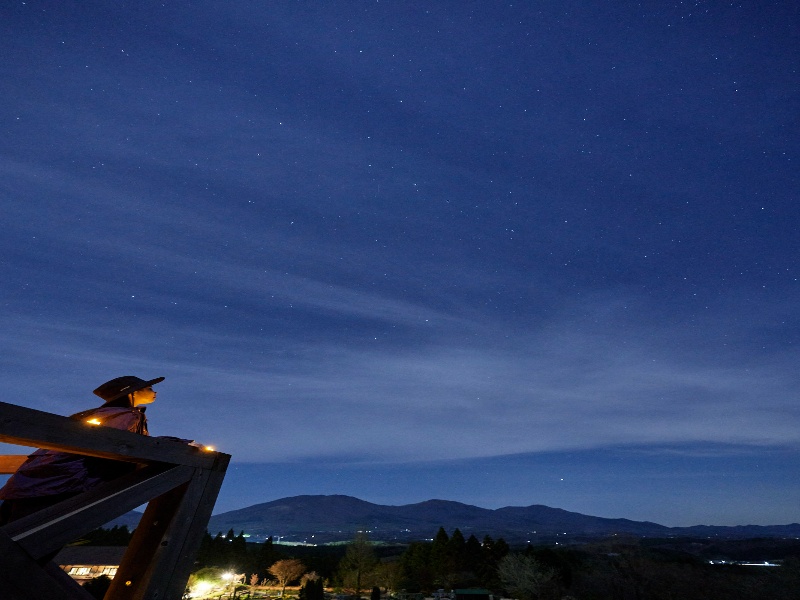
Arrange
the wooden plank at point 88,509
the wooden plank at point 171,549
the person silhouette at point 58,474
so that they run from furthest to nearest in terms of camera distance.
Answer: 1. the wooden plank at point 171,549
2. the person silhouette at point 58,474
3. the wooden plank at point 88,509

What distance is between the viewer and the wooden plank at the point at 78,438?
1932mm

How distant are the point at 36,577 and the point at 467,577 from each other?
6040 cm

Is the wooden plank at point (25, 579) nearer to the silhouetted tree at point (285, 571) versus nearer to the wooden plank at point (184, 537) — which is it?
the wooden plank at point (184, 537)

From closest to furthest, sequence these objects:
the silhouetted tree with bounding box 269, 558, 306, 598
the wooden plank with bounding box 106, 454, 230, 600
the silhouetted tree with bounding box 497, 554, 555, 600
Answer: the wooden plank with bounding box 106, 454, 230, 600
the silhouetted tree with bounding box 497, 554, 555, 600
the silhouetted tree with bounding box 269, 558, 306, 598

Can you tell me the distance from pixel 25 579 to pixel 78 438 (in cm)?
59

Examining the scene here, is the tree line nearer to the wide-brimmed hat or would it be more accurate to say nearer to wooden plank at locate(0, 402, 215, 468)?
the wide-brimmed hat

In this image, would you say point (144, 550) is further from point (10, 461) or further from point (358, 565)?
point (358, 565)

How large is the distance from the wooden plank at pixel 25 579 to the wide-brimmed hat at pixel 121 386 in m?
1.25

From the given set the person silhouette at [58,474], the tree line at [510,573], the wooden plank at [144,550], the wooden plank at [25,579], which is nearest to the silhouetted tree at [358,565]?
the tree line at [510,573]

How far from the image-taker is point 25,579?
1847mm

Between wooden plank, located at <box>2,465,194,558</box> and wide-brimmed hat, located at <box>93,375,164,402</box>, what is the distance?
28.6 inches

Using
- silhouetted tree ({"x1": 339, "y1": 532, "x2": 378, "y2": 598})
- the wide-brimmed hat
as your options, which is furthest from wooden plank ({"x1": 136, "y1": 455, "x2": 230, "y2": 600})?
silhouetted tree ({"x1": 339, "y1": 532, "x2": 378, "y2": 598})

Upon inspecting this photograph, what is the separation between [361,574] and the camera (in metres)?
51.4

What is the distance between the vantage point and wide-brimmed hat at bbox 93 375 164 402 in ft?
9.97
